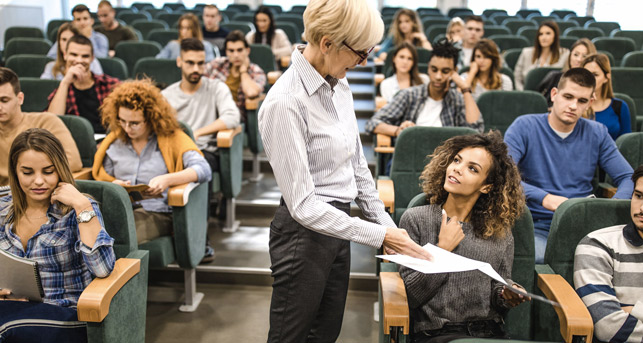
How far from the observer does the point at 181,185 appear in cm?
218

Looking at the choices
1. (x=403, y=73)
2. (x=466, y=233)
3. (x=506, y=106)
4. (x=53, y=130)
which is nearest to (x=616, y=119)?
(x=506, y=106)

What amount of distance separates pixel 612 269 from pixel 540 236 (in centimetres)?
A: 53

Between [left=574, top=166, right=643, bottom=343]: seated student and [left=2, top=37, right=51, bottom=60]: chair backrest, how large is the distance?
4.46 meters

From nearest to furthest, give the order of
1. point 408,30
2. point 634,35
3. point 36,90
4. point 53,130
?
point 53,130 < point 36,90 < point 408,30 < point 634,35

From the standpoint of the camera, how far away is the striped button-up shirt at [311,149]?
1.08 m

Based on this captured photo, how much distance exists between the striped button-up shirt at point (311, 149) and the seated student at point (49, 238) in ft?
2.25

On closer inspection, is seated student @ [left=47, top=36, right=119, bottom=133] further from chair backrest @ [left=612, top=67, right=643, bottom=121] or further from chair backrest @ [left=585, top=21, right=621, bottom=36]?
chair backrest @ [left=585, top=21, right=621, bottom=36]

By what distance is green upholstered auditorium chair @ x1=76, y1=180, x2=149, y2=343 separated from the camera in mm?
1463

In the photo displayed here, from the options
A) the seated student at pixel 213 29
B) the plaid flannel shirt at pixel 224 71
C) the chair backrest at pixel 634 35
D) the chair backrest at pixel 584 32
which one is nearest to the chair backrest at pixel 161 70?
the plaid flannel shirt at pixel 224 71

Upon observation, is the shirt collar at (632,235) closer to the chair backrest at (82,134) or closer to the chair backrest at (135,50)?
the chair backrest at (82,134)

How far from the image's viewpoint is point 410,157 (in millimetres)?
2330

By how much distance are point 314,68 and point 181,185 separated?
1.19 m

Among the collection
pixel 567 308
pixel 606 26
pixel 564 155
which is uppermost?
pixel 606 26

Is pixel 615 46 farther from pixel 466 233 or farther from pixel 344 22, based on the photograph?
pixel 344 22
